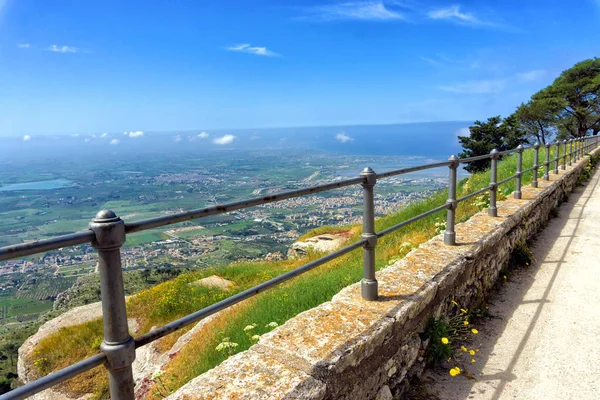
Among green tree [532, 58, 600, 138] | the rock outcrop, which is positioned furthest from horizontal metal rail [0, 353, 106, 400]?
green tree [532, 58, 600, 138]

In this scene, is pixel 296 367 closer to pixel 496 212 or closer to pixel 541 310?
pixel 541 310

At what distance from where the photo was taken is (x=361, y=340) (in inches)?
101

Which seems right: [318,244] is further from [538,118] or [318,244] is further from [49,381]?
[538,118]

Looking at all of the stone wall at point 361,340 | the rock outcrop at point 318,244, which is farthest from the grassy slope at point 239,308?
the stone wall at point 361,340

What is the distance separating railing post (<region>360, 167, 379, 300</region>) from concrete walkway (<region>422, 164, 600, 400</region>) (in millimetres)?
792

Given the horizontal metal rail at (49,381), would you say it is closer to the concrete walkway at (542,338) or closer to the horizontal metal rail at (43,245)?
the horizontal metal rail at (43,245)

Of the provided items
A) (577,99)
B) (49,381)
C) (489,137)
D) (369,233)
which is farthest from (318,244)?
(577,99)

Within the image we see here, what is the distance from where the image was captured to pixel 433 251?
14.6ft

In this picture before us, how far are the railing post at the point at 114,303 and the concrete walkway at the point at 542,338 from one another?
2.30 m

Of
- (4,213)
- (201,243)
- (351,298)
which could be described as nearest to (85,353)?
(351,298)

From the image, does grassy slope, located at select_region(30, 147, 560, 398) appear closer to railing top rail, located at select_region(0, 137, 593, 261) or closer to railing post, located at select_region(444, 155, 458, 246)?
railing post, located at select_region(444, 155, 458, 246)

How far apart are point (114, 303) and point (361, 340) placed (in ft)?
5.03

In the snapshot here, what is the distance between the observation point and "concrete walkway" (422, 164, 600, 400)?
3080 millimetres

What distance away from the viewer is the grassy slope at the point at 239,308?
→ 5.33 meters
